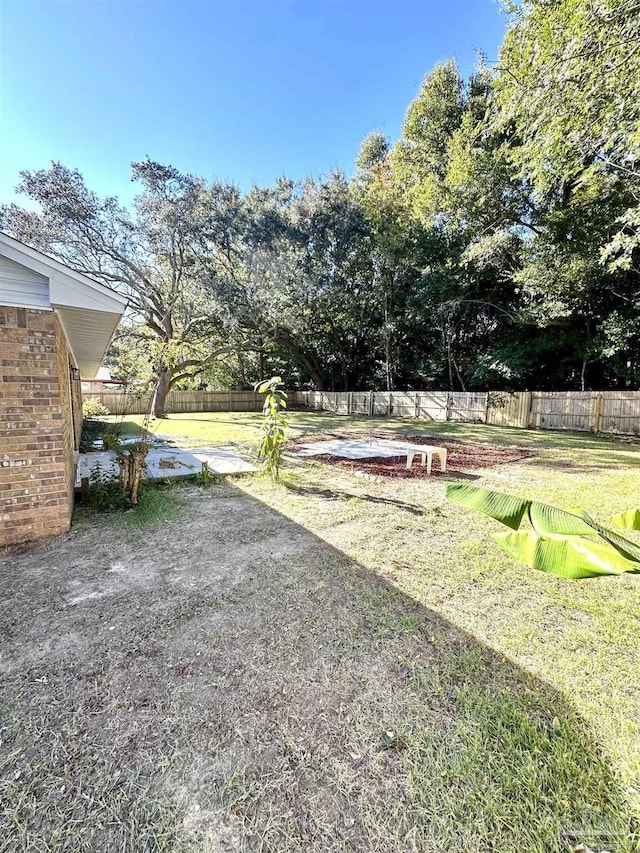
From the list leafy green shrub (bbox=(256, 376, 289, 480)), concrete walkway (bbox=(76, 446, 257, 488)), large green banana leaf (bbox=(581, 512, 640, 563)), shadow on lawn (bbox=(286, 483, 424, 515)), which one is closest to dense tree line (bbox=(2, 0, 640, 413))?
leafy green shrub (bbox=(256, 376, 289, 480))

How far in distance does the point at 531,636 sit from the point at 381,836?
5.05 feet

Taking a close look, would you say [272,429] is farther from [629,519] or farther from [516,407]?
[516,407]

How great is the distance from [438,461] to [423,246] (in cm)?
1316

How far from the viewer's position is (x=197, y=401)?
2342 centimetres

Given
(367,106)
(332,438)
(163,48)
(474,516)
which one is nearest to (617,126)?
(474,516)

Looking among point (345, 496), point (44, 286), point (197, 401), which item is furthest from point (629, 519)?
point (197, 401)

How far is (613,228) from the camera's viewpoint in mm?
10734

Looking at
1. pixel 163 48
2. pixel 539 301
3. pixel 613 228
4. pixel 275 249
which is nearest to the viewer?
pixel 163 48

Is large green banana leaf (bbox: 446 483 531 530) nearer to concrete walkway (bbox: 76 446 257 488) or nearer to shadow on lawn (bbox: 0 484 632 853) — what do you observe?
shadow on lawn (bbox: 0 484 632 853)

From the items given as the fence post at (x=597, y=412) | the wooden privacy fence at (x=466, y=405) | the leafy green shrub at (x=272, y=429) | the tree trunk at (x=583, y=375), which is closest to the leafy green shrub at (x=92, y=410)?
the wooden privacy fence at (x=466, y=405)

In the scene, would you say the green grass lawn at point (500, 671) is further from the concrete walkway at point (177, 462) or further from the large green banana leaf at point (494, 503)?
the concrete walkway at point (177, 462)

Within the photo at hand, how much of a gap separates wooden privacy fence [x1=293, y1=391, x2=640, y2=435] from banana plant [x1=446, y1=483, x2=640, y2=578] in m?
13.5

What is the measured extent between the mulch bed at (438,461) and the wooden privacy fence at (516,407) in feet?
16.2

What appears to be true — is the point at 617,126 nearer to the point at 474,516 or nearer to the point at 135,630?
the point at 474,516
